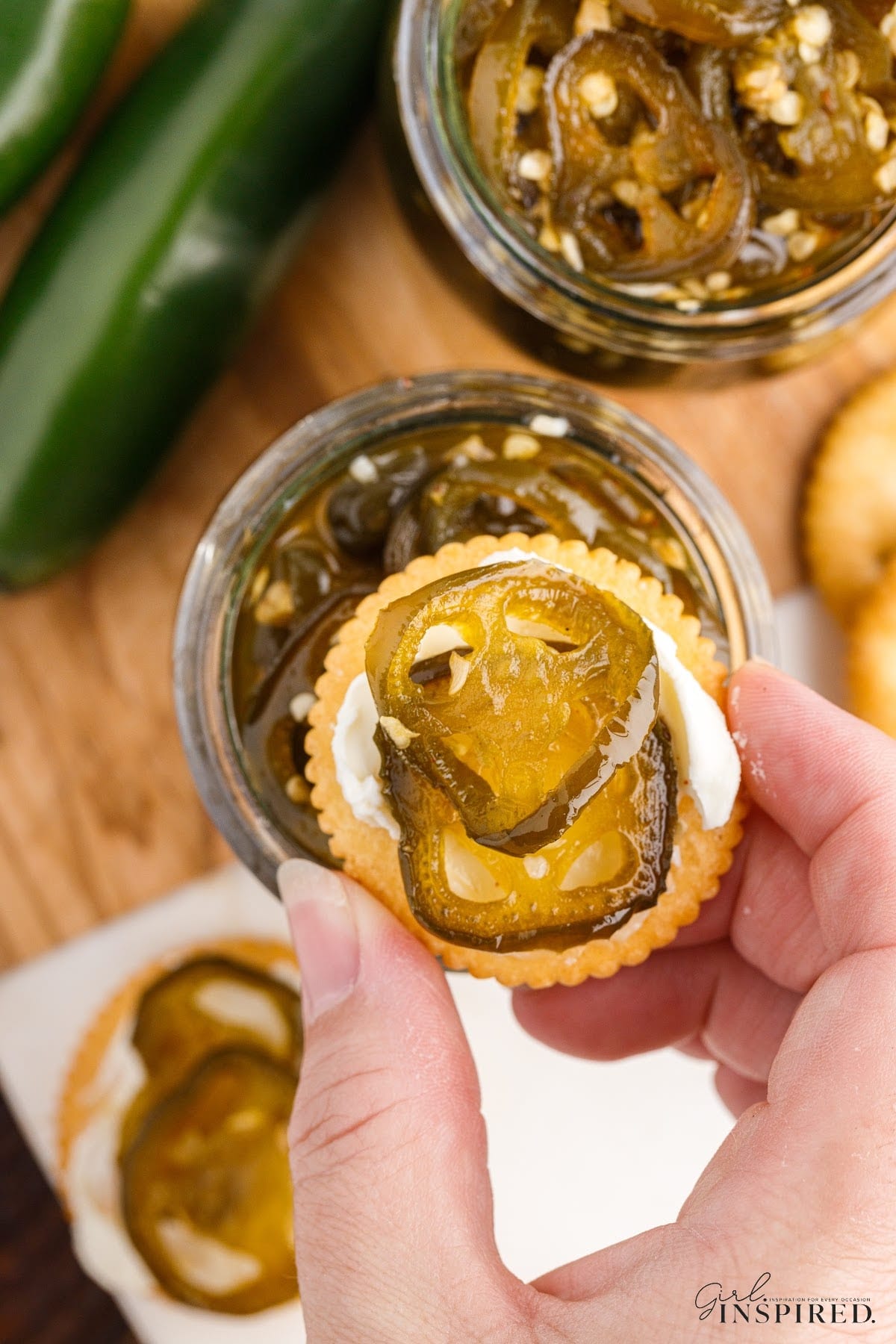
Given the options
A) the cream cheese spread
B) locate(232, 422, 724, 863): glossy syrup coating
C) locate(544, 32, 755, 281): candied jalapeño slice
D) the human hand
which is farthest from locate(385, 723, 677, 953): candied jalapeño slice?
locate(544, 32, 755, 281): candied jalapeño slice

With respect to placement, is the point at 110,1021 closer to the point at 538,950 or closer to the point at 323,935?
the point at 323,935

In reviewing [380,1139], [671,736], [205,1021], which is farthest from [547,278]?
[205,1021]

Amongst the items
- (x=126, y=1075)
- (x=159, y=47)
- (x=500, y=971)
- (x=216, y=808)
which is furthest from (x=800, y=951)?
(x=159, y=47)

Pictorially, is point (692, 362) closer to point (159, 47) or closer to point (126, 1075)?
point (159, 47)

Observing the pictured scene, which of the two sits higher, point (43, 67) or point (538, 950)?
point (43, 67)

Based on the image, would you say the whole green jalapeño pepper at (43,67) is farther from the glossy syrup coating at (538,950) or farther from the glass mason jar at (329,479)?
the glossy syrup coating at (538,950)
